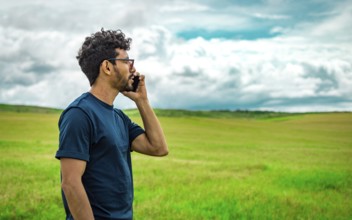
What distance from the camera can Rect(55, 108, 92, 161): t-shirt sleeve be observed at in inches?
132

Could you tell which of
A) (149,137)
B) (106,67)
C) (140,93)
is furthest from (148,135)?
(106,67)

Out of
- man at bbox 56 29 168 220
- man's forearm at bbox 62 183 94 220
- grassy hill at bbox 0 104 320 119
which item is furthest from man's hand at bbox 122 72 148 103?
grassy hill at bbox 0 104 320 119

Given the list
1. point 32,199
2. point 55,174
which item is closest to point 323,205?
point 32,199

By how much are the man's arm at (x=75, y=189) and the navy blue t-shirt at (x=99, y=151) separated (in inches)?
2.6

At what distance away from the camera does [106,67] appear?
3.76m

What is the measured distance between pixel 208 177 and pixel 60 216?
27.1 ft

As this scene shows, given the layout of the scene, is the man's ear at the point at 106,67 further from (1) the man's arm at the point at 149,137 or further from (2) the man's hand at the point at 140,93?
(1) the man's arm at the point at 149,137

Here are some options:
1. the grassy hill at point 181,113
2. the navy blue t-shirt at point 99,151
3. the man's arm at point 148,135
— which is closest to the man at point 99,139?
the navy blue t-shirt at point 99,151

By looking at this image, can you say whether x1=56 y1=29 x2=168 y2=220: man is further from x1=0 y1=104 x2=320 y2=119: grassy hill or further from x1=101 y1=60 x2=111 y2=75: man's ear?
x1=0 y1=104 x2=320 y2=119: grassy hill

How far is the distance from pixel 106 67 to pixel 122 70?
13cm

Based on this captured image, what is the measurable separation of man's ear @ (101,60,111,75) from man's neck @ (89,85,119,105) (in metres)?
0.13

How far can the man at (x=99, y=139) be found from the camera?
3400 millimetres

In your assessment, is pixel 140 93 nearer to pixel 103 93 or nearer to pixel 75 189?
pixel 103 93

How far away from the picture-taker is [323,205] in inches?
486
